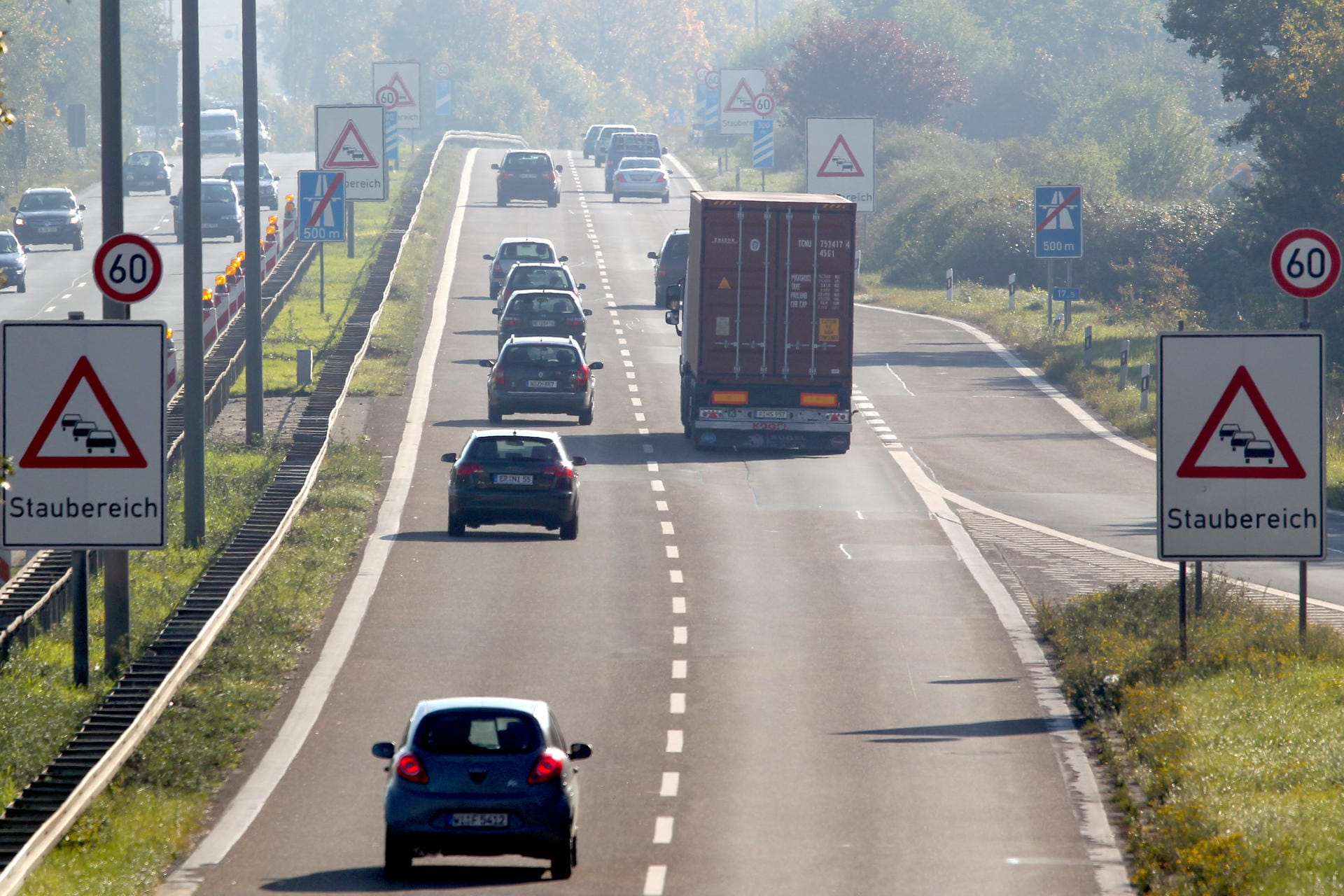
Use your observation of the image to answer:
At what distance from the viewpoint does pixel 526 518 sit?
26.2 meters

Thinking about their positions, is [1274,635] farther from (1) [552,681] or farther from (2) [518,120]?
(2) [518,120]

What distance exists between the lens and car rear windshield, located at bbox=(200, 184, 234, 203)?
65688mm

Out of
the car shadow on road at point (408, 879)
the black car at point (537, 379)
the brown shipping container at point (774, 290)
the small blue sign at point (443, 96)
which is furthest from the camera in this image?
the small blue sign at point (443, 96)

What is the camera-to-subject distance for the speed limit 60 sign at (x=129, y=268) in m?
15.5

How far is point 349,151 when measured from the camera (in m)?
43.8

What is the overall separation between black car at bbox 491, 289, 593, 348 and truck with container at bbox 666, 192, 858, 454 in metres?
8.90

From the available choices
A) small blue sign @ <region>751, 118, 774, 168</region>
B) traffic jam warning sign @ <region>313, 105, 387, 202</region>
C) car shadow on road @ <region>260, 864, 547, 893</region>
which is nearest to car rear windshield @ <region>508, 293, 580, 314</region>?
traffic jam warning sign @ <region>313, 105, 387, 202</region>

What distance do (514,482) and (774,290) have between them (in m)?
8.20

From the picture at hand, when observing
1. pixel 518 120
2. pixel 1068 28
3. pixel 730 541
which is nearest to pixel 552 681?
pixel 730 541

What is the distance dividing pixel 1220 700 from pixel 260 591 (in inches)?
404

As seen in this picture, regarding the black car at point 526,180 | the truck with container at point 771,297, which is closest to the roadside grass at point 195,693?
the truck with container at point 771,297

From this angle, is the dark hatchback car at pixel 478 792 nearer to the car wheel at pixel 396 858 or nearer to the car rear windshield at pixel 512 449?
the car wheel at pixel 396 858

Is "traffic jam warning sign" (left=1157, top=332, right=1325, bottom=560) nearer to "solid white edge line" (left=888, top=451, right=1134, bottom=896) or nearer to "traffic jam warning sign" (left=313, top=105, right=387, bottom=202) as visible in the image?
"solid white edge line" (left=888, top=451, right=1134, bottom=896)

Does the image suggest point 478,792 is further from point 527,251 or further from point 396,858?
point 527,251
